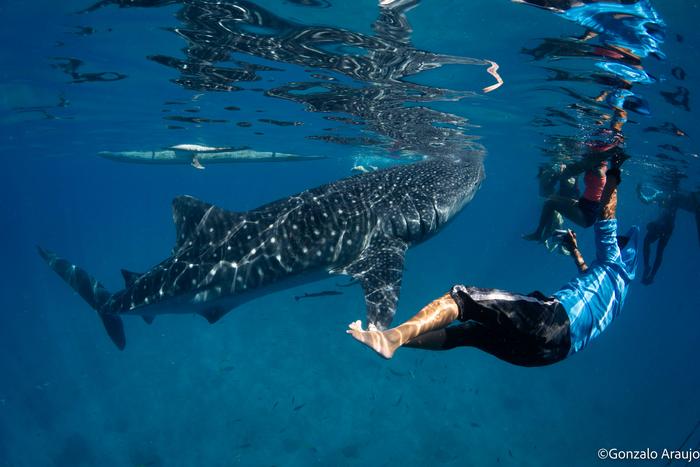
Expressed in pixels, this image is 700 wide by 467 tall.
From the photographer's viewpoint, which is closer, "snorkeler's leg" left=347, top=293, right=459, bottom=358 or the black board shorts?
"snorkeler's leg" left=347, top=293, right=459, bottom=358

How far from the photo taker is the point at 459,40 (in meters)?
8.60

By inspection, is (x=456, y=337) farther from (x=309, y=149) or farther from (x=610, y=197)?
(x=309, y=149)

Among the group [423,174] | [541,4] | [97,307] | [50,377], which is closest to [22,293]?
[50,377]

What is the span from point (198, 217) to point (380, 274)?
353 centimetres

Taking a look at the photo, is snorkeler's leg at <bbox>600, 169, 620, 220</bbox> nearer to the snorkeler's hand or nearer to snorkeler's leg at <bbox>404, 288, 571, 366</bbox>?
the snorkeler's hand

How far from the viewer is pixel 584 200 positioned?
705 centimetres

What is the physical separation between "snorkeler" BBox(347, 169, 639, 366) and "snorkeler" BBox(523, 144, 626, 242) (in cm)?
224

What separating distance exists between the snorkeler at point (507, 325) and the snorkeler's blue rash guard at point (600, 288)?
0.04 ft

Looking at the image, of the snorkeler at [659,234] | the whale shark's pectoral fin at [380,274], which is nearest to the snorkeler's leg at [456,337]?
the whale shark's pectoral fin at [380,274]

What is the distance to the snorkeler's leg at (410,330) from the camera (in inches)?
140

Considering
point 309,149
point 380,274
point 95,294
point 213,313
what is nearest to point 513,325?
point 380,274

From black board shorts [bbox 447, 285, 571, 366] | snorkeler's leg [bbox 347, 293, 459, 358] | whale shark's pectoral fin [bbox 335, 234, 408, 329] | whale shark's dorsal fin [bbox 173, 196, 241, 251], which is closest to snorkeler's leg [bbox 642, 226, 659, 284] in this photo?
whale shark's pectoral fin [bbox 335, 234, 408, 329]

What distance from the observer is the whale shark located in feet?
23.1

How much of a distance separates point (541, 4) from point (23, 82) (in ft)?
52.6
